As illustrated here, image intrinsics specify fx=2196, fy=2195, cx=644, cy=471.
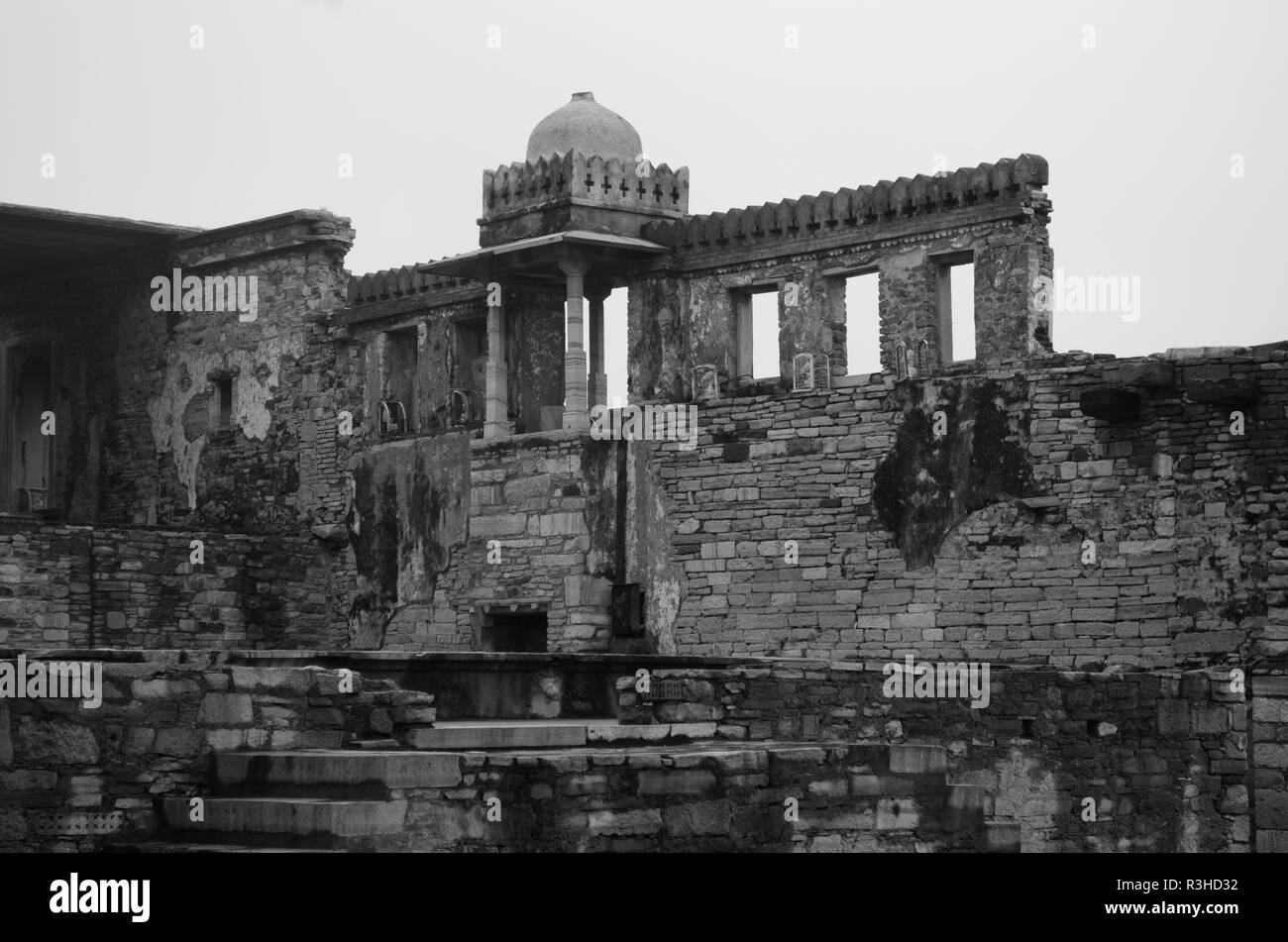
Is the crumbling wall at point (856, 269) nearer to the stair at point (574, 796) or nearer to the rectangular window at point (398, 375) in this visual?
the rectangular window at point (398, 375)

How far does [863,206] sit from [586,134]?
12.4 feet

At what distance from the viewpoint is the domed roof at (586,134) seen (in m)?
24.7

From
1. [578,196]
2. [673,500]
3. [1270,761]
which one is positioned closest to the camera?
[1270,761]

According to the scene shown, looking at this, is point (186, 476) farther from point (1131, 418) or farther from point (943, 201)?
point (1131, 418)

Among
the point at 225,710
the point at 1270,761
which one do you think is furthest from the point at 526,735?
the point at 1270,761

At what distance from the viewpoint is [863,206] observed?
2255 centimetres

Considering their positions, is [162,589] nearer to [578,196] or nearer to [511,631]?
[511,631]

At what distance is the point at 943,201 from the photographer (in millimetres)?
21828

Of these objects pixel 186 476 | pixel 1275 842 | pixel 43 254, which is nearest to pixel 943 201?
pixel 1275 842

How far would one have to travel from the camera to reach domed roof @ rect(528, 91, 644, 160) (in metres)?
24.7

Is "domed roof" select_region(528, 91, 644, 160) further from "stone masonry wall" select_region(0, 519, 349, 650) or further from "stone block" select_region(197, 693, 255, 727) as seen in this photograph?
"stone block" select_region(197, 693, 255, 727)

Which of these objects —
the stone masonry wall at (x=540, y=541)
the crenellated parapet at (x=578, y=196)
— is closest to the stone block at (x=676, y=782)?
the stone masonry wall at (x=540, y=541)

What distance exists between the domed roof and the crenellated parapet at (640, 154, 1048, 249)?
106 cm

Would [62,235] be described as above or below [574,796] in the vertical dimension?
above
